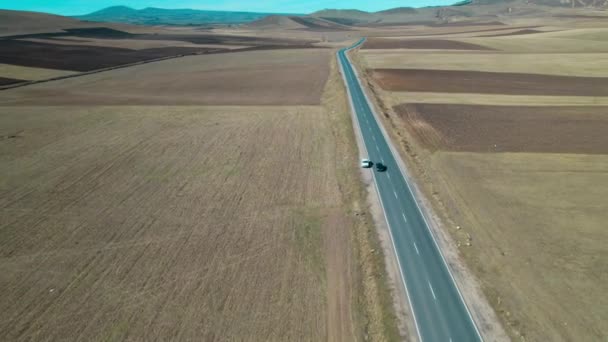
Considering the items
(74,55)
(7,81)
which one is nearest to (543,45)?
(7,81)

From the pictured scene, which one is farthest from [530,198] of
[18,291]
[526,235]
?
[18,291]

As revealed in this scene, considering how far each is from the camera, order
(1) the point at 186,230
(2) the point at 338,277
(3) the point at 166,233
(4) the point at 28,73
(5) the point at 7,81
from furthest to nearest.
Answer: (4) the point at 28,73, (5) the point at 7,81, (1) the point at 186,230, (3) the point at 166,233, (2) the point at 338,277

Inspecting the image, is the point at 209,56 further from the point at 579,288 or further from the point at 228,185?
the point at 579,288

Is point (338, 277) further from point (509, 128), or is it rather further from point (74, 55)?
point (74, 55)

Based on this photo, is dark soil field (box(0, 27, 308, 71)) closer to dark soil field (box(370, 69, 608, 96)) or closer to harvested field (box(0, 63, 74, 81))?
harvested field (box(0, 63, 74, 81))

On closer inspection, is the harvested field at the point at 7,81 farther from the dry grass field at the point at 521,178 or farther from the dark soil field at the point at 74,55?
the dry grass field at the point at 521,178

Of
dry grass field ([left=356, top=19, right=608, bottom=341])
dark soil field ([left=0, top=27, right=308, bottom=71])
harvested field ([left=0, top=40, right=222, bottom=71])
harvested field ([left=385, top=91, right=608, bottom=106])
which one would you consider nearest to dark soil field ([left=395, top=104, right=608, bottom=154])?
dry grass field ([left=356, top=19, right=608, bottom=341])
